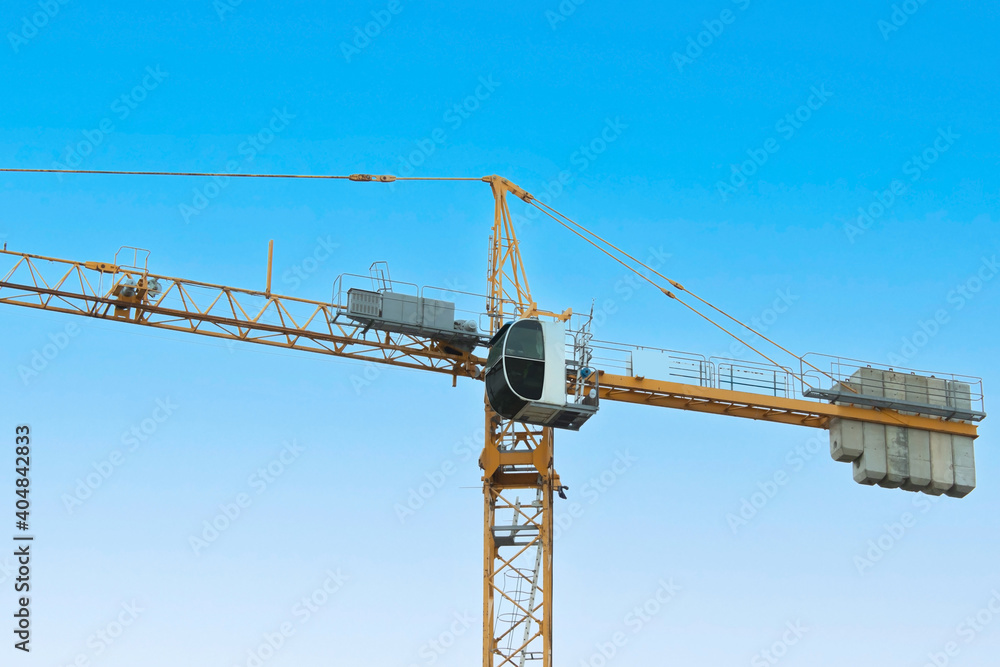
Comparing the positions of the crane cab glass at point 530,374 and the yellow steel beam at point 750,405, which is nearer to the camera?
the crane cab glass at point 530,374

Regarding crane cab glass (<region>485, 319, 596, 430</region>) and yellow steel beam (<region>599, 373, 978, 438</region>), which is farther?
yellow steel beam (<region>599, 373, 978, 438</region>)

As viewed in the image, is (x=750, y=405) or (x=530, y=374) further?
(x=750, y=405)

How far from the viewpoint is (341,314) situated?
49375mm

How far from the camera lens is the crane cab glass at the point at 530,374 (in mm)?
46594

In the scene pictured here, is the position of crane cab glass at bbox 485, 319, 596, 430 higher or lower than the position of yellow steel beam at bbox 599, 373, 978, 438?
lower

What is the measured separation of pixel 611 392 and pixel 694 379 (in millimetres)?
2852

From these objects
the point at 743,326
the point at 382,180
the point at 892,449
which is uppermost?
the point at 382,180

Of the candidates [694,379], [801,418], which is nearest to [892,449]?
[801,418]

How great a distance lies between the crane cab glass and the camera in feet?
153

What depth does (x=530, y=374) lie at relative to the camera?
46.8 meters

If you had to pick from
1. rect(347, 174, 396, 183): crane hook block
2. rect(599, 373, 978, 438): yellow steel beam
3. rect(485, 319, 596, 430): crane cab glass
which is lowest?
rect(485, 319, 596, 430): crane cab glass

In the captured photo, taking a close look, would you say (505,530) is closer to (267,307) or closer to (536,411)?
(536,411)

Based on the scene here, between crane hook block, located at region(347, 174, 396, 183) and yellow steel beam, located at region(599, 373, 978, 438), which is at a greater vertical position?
crane hook block, located at region(347, 174, 396, 183)

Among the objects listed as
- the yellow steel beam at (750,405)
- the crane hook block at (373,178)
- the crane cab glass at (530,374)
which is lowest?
the crane cab glass at (530,374)
